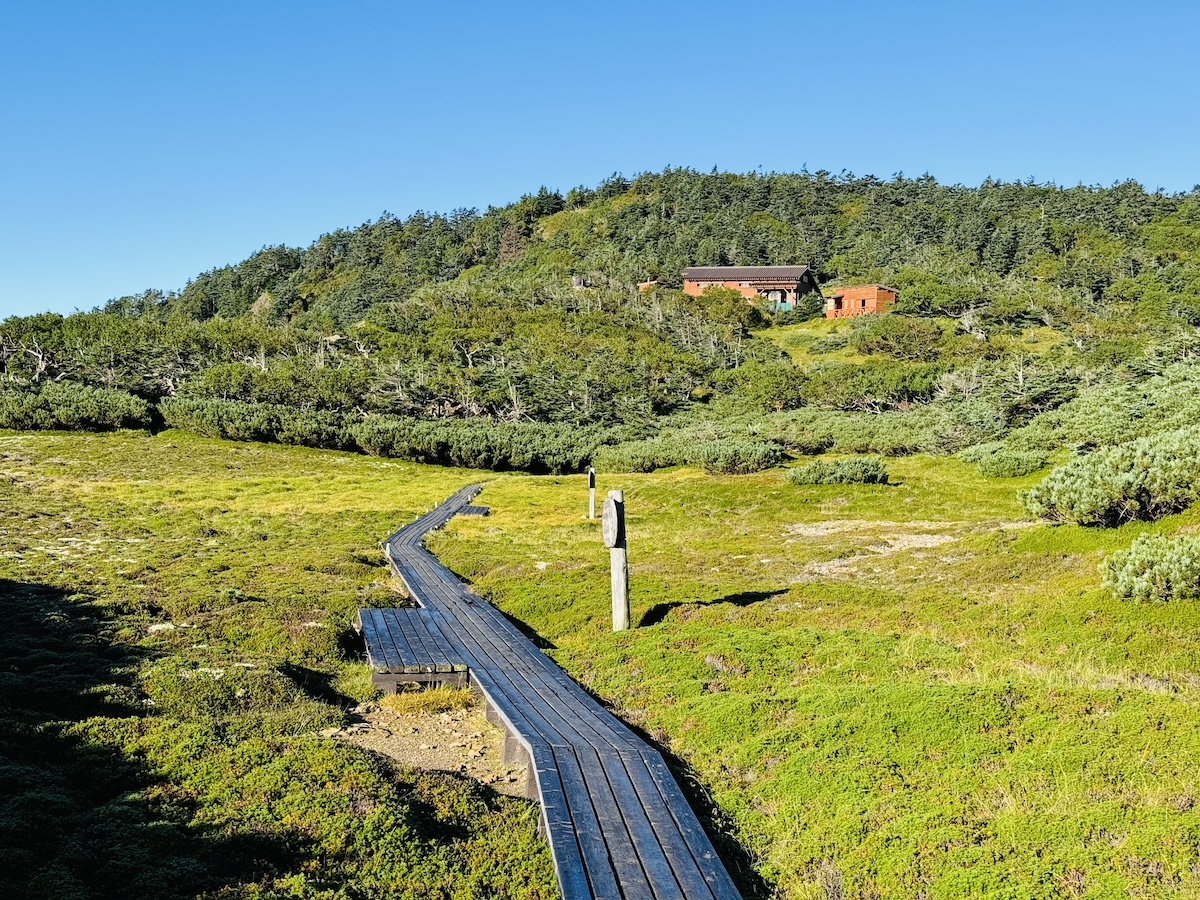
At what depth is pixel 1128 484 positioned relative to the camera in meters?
15.1

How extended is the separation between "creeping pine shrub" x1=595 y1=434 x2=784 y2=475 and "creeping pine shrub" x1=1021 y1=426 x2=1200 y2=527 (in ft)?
81.7

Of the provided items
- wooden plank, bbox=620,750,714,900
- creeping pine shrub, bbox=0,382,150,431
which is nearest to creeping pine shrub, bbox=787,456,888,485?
wooden plank, bbox=620,750,714,900

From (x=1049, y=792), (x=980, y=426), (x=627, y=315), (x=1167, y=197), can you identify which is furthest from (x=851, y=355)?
(x=1167, y=197)

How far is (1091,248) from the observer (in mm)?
126938

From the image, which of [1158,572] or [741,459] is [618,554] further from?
[741,459]

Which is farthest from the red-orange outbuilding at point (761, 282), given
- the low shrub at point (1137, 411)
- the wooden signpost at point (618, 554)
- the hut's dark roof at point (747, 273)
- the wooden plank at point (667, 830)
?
the wooden plank at point (667, 830)

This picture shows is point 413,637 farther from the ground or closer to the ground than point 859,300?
closer to the ground

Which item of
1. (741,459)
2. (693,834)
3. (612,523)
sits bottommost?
(693,834)

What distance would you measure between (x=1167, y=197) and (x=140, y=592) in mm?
186324

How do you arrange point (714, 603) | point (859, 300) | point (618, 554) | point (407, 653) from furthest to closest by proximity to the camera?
point (859, 300)
point (714, 603)
point (618, 554)
point (407, 653)

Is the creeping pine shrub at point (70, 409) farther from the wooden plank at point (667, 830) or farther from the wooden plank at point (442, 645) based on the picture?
the wooden plank at point (667, 830)

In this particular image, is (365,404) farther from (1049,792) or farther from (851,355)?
(1049,792)

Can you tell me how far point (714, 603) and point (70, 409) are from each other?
194 feet

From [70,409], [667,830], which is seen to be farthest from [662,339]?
[667,830]
